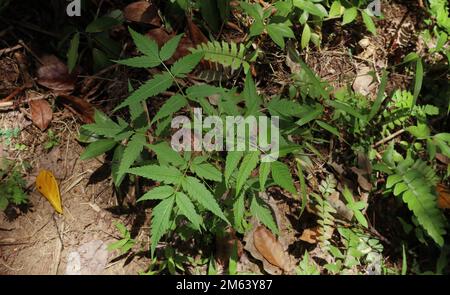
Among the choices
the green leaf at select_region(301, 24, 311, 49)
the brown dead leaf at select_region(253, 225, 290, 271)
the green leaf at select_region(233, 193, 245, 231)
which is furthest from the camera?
the green leaf at select_region(301, 24, 311, 49)

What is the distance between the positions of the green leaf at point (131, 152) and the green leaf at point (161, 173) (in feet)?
0.44

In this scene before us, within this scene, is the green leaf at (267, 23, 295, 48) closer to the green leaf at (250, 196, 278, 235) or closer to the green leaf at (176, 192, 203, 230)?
the green leaf at (250, 196, 278, 235)

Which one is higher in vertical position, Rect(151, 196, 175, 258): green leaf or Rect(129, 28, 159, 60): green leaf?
Rect(129, 28, 159, 60): green leaf

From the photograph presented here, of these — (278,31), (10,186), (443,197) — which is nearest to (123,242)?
(10,186)

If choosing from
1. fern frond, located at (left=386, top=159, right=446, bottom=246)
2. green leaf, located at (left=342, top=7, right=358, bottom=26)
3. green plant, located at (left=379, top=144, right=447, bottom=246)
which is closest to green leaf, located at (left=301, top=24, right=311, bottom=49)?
green leaf, located at (left=342, top=7, right=358, bottom=26)

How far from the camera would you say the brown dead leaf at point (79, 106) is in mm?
2244

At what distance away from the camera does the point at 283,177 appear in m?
1.51

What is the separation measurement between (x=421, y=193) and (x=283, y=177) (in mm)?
1004

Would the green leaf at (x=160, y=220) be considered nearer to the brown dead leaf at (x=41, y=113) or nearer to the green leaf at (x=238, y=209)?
the green leaf at (x=238, y=209)

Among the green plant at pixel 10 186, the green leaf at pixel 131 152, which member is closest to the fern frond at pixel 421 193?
the green leaf at pixel 131 152

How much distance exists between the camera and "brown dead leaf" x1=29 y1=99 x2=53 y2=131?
7.27ft

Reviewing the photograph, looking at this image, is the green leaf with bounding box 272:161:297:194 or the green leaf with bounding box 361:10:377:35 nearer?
the green leaf with bounding box 272:161:297:194

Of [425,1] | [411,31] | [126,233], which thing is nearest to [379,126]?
[411,31]

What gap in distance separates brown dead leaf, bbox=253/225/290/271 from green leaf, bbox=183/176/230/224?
2.31 ft
